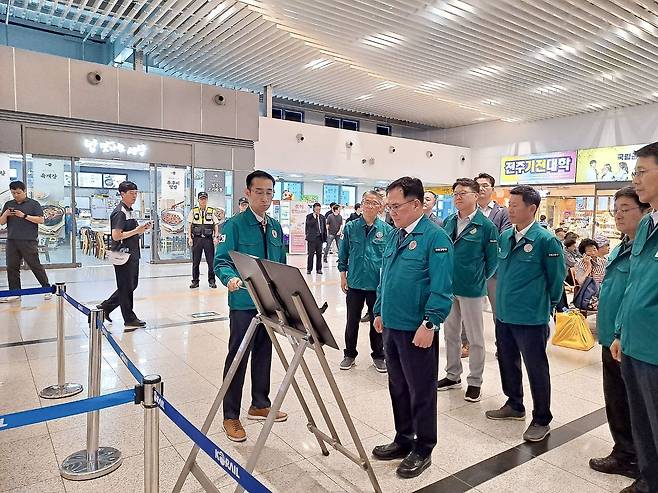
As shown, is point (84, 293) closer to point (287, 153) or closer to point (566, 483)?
point (566, 483)

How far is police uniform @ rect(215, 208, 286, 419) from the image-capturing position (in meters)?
2.75

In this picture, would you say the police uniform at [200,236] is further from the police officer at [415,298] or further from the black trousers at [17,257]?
the police officer at [415,298]

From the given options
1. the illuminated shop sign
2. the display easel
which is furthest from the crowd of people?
the illuminated shop sign

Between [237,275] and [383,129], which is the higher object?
[383,129]

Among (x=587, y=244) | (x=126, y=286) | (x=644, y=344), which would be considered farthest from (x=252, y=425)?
(x=587, y=244)

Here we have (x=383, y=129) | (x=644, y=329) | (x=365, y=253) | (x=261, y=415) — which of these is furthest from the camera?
(x=383, y=129)

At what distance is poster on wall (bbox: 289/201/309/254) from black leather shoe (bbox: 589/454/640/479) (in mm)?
11947

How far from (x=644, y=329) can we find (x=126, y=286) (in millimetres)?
4881

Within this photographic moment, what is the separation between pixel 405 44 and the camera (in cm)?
935

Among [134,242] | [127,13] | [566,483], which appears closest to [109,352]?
[134,242]

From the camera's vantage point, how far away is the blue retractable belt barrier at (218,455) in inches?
49.3

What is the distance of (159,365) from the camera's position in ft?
13.7

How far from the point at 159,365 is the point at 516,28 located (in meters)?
8.06

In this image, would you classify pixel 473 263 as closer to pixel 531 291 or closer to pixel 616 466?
pixel 531 291
